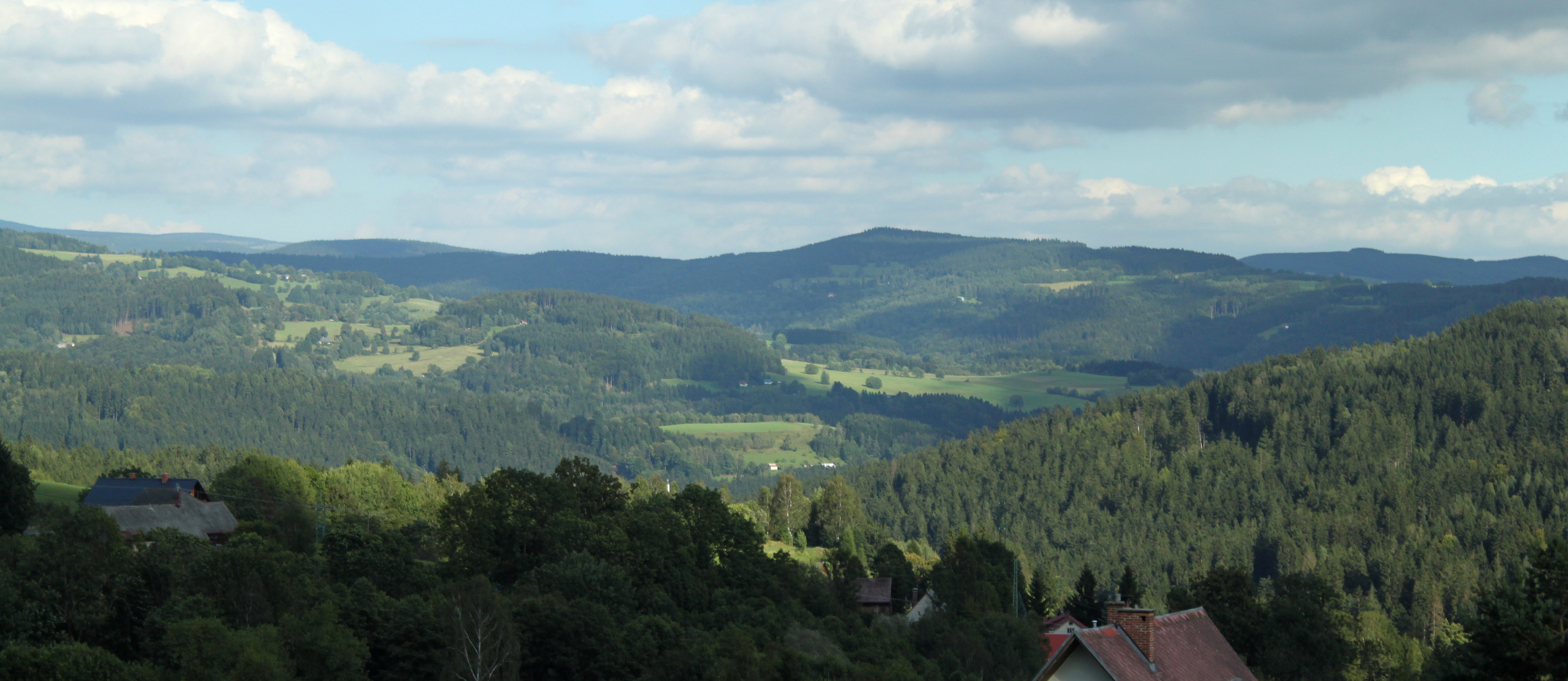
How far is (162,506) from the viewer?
4060 inches

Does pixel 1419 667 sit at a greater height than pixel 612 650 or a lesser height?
lesser

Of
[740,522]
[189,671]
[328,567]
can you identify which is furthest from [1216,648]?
[740,522]

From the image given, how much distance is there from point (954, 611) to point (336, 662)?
48.6 meters

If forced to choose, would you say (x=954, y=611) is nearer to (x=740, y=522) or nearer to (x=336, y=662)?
(x=740, y=522)

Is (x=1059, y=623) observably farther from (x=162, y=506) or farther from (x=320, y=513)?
(x=162, y=506)

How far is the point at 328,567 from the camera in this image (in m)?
76.4

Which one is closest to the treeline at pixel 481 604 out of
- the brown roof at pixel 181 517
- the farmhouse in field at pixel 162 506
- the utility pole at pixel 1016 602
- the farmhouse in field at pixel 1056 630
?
the farmhouse in field at pixel 1056 630

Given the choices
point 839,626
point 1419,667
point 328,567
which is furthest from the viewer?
point 1419,667

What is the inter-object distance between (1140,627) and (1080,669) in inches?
114

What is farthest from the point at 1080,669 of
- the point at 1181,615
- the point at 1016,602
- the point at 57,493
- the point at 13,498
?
the point at 57,493

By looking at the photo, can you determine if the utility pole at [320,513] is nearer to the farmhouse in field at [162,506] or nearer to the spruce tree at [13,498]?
the farmhouse in field at [162,506]

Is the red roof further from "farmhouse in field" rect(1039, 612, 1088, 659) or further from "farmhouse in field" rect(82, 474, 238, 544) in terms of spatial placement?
"farmhouse in field" rect(82, 474, 238, 544)

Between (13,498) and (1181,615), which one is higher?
(1181,615)

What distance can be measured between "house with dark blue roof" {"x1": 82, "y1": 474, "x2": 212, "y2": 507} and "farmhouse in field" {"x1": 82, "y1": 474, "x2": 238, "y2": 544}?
0.13 ft
